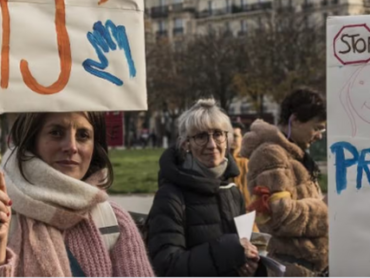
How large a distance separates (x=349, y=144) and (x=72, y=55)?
38.4 inches

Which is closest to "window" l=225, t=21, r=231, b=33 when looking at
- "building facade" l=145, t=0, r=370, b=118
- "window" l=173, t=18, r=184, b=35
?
"building facade" l=145, t=0, r=370, b=118

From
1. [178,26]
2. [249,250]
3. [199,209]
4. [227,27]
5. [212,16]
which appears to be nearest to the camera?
[249,250]

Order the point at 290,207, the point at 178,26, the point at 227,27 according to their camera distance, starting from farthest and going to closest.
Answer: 1. the point at 178,26
2. the point at 227,27
3. the point at 290,207

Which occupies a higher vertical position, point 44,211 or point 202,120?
point 202,120

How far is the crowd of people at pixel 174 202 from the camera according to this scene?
7.06ft

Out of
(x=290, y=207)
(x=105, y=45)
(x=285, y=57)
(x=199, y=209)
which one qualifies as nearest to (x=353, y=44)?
(x=105, y=45)

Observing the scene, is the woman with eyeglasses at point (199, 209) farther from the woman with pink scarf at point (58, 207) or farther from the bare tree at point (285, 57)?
the bare tree at point (285, 57)

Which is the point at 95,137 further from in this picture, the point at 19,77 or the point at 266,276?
the point at 266,276

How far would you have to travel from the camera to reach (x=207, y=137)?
345 centimetres

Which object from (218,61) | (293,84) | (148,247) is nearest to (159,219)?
(148,247)

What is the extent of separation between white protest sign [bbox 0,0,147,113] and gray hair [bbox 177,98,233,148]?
1.20m

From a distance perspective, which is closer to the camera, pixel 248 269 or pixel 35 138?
pixel 35 138

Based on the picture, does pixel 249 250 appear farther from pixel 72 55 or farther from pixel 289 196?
pixel 72 55

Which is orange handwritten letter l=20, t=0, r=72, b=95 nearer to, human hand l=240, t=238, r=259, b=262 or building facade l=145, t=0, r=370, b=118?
human hand l=240, t=238, r=259, b=262
